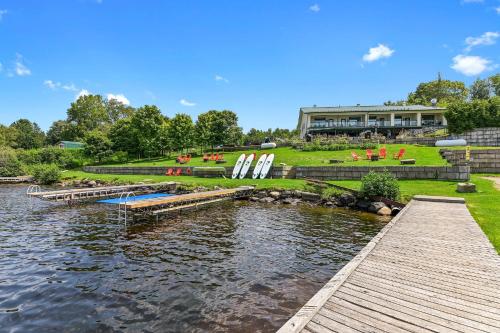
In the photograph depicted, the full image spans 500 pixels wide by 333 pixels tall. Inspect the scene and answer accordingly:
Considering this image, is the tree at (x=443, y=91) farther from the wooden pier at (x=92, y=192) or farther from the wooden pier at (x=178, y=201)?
the wooden pier at (x=92, y=192)

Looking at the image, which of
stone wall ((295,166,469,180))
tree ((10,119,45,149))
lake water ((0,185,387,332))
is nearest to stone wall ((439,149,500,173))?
stone wall ((295,166,469,180))

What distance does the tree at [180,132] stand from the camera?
5047cm

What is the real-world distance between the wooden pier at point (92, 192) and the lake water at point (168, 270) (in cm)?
444

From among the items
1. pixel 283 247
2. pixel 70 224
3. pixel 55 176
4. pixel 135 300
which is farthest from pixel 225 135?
pixel 135 300

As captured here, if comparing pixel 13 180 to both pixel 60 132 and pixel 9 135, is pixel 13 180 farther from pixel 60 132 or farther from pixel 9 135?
pixel 60 132

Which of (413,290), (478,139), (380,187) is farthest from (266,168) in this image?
(478,139)

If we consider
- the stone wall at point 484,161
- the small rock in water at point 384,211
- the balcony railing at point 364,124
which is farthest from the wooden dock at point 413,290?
the balcony railing at point 364,124

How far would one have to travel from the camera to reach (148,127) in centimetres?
5231

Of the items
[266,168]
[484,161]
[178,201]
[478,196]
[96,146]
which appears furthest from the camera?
[96,146]

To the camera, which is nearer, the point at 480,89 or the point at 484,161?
the point at 484,161

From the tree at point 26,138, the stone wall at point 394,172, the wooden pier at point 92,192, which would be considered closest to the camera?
the wooden pier at point 92,192

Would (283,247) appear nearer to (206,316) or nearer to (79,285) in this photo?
(206,316)

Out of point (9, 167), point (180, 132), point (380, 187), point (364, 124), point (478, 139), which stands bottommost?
point (380, 187)

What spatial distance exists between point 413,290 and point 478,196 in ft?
45.3
